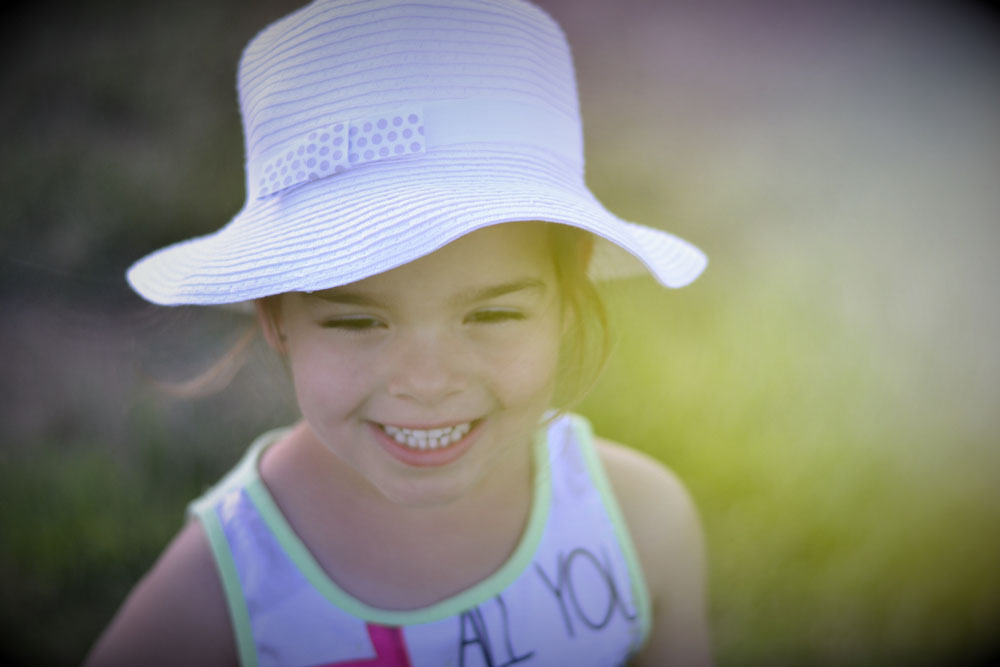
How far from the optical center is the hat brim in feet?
1.84

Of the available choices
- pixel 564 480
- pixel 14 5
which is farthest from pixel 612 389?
pixel 14 5

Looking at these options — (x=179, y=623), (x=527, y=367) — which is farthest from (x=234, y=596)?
(x=527, y=367)

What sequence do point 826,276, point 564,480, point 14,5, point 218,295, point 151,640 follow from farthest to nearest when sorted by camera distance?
point 826,276 < point 14,5 < point 564,480 < point 151,640 < point 218,295

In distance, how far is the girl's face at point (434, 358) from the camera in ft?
2.14

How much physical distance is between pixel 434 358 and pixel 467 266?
0.10 meters

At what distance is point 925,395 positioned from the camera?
63.7 inches

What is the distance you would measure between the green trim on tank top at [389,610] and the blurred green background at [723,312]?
2.45 ft

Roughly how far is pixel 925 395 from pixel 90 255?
2.18m

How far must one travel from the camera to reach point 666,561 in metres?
0.96

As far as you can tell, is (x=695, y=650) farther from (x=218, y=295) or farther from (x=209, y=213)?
(x=209, y=213)

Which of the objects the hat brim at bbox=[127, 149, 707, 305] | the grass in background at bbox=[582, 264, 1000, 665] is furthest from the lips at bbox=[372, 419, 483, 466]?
the grass in background at bbox=[582, 264, 1000, 665]

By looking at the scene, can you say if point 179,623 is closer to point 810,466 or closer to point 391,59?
point 391,59

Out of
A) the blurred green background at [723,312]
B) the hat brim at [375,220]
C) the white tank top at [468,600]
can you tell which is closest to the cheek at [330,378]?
the hat brim at [375,220]

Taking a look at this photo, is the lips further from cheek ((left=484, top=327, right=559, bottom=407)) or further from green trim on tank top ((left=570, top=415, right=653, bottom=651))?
green trim on tank top ((left=570, top=415, right=653, bottom=651))
